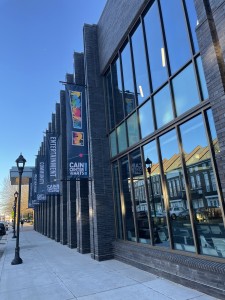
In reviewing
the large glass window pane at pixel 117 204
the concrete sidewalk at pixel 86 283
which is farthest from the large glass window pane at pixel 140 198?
the large glass window pane at pixel 117 204

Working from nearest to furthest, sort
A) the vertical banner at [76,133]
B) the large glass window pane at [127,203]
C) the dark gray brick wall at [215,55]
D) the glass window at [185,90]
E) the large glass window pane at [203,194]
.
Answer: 1. the dark gray brick wall at [215,55]
2. the large glass window pane at [203,194]
3. the glass window at [185,90]
4. the large glass window pane at [127,203]
5. the vertical banner at [76,133]

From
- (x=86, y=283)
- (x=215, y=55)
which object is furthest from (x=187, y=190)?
(x=86, y=283)

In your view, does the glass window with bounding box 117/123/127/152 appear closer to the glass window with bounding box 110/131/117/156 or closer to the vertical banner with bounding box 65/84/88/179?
the glass window with bounding box 110/131/117/156

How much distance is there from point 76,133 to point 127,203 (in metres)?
4.03

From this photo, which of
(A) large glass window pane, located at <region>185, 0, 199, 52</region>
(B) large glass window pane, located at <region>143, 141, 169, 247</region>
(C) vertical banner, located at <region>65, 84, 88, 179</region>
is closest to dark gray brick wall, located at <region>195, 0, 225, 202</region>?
(A) large glass window pane, located at <region>185, 0, 199, 52</region>

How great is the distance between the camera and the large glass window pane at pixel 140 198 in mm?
8578

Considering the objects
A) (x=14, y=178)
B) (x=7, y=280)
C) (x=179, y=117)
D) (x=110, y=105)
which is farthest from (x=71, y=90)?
(x=14, y=178)

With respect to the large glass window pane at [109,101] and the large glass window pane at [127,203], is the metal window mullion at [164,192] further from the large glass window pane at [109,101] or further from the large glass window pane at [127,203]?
Answer: the large glass window pane at [109,101]

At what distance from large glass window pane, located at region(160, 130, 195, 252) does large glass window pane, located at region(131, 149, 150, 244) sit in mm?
1494

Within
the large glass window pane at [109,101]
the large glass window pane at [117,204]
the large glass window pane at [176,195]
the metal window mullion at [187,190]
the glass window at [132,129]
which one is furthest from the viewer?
the large glass window pane at [109,101]

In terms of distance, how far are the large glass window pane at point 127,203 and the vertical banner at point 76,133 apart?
1922mm

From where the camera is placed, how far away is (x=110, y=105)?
11.8 m

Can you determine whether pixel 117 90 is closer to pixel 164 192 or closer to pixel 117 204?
pixel 117 204

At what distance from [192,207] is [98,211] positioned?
510 cm
